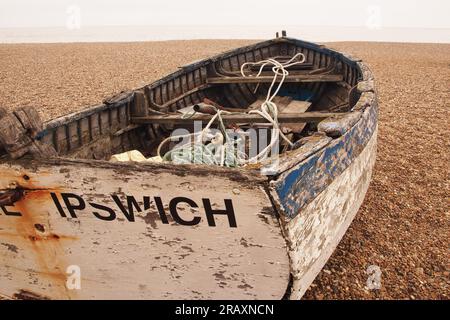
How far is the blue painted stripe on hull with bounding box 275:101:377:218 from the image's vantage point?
1977 millimetres

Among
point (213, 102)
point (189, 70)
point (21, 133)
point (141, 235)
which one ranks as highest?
point (189, 70)

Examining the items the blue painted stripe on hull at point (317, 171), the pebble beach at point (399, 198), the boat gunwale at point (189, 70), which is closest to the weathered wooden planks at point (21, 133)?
the boat gunwale at point (189, 70)

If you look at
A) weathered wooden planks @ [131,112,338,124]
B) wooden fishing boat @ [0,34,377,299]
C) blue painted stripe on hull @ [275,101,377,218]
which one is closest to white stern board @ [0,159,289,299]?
wooden fishing boat @ [0,34,377,299]

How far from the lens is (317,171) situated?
2277 mm

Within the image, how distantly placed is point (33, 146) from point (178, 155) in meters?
1.14

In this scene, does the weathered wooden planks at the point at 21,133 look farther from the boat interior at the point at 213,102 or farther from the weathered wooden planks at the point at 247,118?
the weathered wooden planks at the point at 247,118

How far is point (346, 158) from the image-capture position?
270 centimetres

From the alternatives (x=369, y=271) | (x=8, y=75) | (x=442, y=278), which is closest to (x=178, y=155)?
(x=369, y=271)

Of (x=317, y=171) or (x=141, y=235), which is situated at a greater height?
(x=317, y=171)

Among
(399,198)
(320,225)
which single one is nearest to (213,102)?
(399,198)

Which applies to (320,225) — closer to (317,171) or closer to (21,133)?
(317,171)

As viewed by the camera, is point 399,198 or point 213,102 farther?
point 213,102

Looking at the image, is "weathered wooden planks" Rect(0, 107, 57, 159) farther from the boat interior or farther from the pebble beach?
the pebble beach
